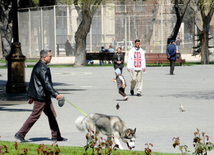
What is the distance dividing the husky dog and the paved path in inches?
16.6

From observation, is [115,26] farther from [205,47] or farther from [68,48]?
[205,47]

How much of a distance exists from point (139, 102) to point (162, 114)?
2531mm

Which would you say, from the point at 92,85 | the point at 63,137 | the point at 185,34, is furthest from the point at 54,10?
the point at 63,137

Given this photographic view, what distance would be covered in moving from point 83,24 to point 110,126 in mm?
25748

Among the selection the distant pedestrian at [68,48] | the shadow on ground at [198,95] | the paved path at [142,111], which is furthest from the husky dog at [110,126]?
the distant pedestrian at [68,48]

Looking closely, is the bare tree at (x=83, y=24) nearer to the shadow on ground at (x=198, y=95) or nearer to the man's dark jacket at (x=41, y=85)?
the shadow on ground at (x=198, y=95)

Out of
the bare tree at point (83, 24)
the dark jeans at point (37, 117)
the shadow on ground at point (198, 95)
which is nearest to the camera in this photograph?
the dark jeans at point (37, 117)

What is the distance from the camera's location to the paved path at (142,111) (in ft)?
28.5

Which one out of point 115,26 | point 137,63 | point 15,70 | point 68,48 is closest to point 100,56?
point 68,48

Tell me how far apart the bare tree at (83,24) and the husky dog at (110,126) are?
928 inches

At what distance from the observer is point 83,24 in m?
32.8

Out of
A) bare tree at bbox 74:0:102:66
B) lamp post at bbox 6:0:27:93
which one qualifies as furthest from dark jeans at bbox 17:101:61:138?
bare tree at bbox 74:0:102:66

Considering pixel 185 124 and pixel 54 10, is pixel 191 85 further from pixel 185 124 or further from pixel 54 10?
pixel 54 10

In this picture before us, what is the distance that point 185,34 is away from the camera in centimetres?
4188
